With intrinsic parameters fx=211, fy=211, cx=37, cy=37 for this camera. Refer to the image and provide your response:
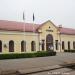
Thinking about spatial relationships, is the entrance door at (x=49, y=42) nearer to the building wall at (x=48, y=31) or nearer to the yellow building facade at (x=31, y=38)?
the yellow building facade at (x=31, y=38)

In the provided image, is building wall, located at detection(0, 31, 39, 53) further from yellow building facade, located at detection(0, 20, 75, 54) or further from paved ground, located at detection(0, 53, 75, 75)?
paved ground, located at detection(0, 53, 75, 75)

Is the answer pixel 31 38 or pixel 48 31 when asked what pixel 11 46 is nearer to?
pixel 31 38

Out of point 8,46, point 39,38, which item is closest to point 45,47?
point 39,38

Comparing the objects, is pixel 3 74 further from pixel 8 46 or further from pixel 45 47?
pixel 45 47

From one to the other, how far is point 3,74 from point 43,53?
19452 mm

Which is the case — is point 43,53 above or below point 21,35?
below

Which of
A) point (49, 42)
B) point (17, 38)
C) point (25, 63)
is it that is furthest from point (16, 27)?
point (25, 63)

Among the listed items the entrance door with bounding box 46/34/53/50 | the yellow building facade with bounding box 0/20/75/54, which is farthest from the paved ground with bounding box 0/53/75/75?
the entrance door with bounding box 46/34/53/50

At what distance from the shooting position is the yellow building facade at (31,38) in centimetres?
4119

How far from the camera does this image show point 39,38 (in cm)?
4647

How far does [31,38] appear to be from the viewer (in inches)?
1773

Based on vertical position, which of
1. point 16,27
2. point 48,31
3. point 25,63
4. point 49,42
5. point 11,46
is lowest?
point 25,63

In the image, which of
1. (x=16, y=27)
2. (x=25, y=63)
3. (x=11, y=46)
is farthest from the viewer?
(x=16, y=27)

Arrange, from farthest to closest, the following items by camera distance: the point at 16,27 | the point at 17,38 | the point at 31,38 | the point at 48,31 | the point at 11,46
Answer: the point at 48,31
the point at 31,38
the point at 16,27
the point at 17,38
the point at 11,46
